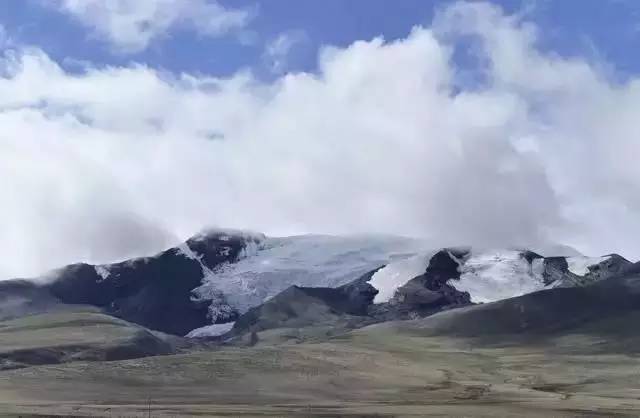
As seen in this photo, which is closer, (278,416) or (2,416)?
(2,416)

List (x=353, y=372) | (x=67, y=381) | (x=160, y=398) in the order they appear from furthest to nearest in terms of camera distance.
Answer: (x=353, y=372), (x=67, y=381), (x=160, y=398)

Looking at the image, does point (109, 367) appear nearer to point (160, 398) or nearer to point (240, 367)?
point (240, 367)

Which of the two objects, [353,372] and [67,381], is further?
[353,372]

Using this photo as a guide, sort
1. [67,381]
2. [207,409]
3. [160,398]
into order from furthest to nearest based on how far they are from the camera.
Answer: [67,381]
[160,398]
[207,409]

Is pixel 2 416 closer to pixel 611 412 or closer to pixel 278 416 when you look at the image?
pixel 278 416

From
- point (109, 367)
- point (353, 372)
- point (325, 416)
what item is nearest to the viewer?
point (325, 416)

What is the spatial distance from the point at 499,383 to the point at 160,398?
222 feet

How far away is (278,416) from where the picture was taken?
107 metres

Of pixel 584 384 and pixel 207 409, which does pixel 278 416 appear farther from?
pixel 584 384

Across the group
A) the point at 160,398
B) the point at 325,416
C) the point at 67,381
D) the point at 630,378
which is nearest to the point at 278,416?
the point at 325,416

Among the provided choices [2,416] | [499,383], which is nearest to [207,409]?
[2,416]

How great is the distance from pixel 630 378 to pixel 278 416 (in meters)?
111

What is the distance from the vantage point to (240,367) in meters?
184

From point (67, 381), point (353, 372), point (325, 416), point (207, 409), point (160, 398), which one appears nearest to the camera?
point (325, 416)
